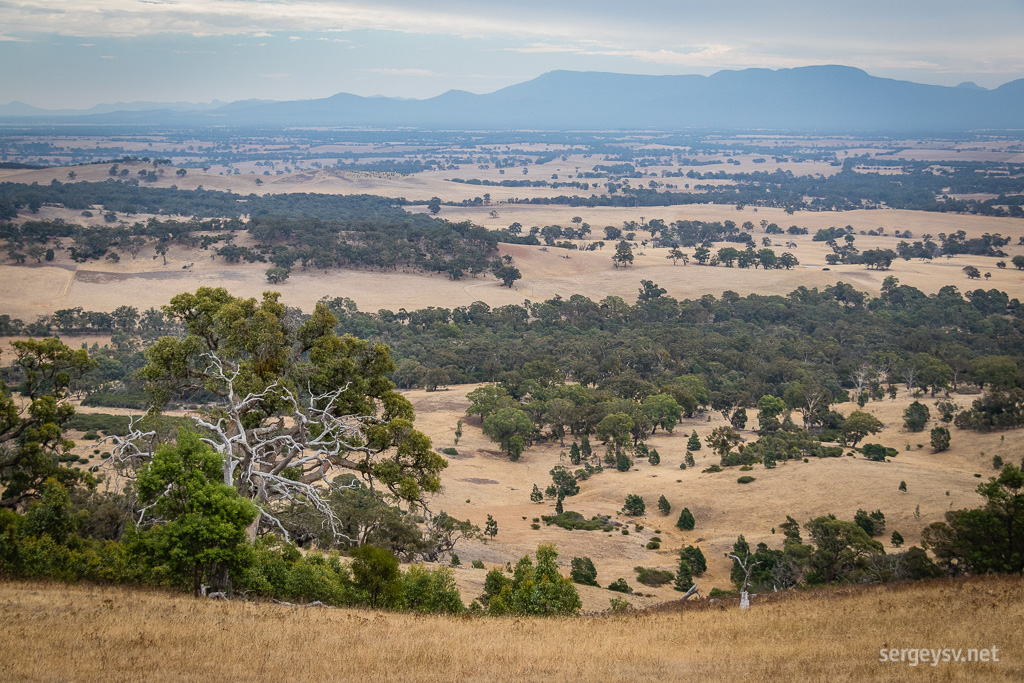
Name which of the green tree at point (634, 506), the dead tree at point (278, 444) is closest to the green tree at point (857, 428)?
the green tree at point (634, 506)

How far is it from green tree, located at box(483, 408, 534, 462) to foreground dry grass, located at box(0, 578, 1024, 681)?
29.9 meters

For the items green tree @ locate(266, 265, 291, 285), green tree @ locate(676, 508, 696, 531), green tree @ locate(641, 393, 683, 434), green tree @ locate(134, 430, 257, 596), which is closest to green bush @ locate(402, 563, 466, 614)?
green tree @ locate(134, 430, 257, 596)

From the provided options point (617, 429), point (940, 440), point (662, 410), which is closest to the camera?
point (940, 440)

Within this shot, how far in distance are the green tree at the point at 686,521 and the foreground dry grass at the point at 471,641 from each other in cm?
1931

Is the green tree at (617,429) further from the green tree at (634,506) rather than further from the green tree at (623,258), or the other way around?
the green tree at (623,258)

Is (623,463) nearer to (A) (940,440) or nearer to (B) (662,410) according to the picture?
(B) (662,410)

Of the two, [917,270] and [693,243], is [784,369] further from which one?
[693,243]

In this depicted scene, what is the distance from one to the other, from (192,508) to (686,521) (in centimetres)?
2660

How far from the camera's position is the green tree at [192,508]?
545 inches

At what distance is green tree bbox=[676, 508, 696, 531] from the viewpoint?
35219 millimetres

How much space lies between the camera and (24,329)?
66188mm

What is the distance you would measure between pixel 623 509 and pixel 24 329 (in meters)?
59.3

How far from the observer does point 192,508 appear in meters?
14.1

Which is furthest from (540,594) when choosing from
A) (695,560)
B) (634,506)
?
(634,506)
